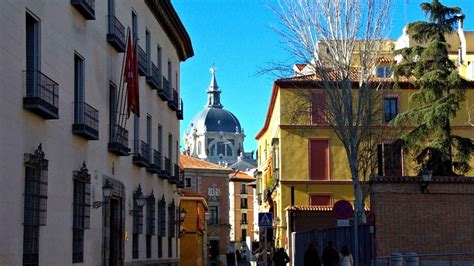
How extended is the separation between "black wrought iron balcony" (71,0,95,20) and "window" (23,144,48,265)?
168 inches

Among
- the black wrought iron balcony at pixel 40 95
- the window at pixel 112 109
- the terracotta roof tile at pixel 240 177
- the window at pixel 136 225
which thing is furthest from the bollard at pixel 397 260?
the terracotta roof tile at pixel 240 177

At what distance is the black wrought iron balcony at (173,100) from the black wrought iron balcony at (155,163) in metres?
3.67

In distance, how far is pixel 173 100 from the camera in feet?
115

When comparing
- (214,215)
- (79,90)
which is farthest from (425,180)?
(214,215)

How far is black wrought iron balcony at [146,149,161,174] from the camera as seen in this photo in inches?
1146

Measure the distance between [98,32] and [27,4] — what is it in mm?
6075

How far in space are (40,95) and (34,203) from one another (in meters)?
2.09

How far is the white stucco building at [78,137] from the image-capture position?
14883 millimetres

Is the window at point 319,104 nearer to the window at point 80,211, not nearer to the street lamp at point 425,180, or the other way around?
the street lamp at point 425,180

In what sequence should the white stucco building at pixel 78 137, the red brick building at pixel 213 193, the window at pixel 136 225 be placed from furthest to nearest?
the red brick building at pixel 213 193 < the window at pixel 136 225 < the white stucco building at pixel 78 137

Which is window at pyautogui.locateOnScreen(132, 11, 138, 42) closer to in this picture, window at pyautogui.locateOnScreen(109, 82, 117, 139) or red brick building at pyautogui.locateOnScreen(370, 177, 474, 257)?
window at pyautogui.locateOnScreen(109, 82, 117, 139)

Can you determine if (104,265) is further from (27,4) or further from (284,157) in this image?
(284,157)

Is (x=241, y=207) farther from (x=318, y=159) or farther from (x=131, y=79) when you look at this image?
(x=131, y=79)

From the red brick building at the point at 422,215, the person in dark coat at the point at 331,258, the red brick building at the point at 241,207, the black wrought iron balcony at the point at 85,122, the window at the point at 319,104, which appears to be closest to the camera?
the black wrought iron balcony at the point at 85,122
